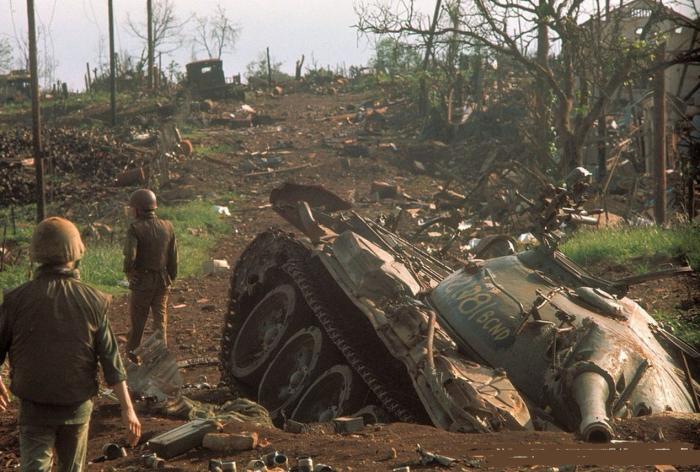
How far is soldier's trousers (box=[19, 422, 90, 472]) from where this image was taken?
16.5ft

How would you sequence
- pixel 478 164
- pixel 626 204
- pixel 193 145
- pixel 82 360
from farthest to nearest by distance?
pixel 193 145, pixel 478 164, pixel 626 204, pixel 82 360

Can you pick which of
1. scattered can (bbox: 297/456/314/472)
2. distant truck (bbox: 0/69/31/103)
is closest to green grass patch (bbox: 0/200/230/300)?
scattered can (bbox: 297/456/314/472)

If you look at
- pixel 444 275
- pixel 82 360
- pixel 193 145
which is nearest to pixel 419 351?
pixel 444 275

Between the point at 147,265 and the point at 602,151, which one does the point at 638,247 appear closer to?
the point at 147,265

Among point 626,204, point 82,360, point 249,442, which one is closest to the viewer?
point 82,360

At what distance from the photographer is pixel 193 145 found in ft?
109

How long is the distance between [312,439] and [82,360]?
2057mm

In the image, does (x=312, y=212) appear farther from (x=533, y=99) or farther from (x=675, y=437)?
(x=533, y=99)

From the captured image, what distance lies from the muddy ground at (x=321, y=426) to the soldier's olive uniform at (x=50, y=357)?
136 centimetres

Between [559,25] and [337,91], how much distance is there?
27361 mm

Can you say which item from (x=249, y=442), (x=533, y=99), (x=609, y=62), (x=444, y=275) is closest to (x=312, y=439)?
(x=249, y=442)

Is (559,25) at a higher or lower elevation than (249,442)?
higher

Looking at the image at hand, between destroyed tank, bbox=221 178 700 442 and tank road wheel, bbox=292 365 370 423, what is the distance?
0.04 ft

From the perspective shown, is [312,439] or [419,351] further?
[419,351]
